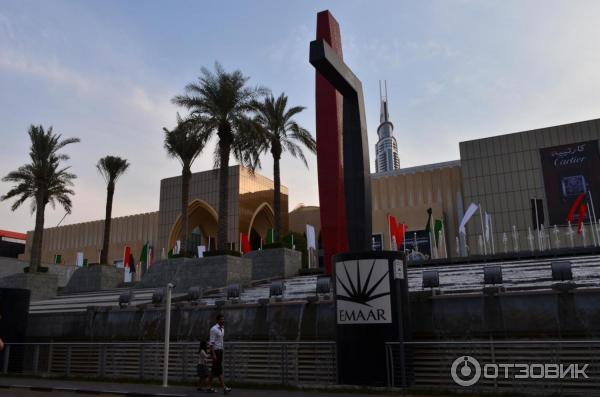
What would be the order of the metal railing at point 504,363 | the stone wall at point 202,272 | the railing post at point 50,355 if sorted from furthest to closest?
the stone wall at point 202,272 → the railing post at point 50,355 → the metal railing at point 504,363

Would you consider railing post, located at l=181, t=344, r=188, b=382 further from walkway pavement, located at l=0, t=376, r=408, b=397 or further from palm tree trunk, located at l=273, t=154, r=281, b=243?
palm tree trunk, located at l=273, t=154, r=281, b=243

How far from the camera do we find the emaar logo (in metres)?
11.1

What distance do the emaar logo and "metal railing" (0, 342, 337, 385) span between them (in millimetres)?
1007

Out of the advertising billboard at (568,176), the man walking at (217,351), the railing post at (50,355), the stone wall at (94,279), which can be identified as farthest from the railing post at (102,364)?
the advertising billboard at (568,176)

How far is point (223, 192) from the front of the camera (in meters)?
29.5

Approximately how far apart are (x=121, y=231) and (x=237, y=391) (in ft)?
252

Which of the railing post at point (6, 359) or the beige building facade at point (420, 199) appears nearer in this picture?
the railing post at point (6, 359)

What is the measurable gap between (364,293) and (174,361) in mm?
5744

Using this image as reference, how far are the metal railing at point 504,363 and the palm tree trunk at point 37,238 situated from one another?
31217 millimetres

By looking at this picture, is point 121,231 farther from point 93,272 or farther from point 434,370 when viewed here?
point 434,370

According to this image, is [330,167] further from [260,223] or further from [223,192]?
[260,223]

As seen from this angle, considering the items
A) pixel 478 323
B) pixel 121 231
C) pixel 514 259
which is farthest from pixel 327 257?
pixel 121 231

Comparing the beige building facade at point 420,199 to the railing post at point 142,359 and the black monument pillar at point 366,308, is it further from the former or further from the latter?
the black monument pillar at point 366,308

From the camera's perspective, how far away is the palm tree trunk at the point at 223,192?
29453 millimetres
